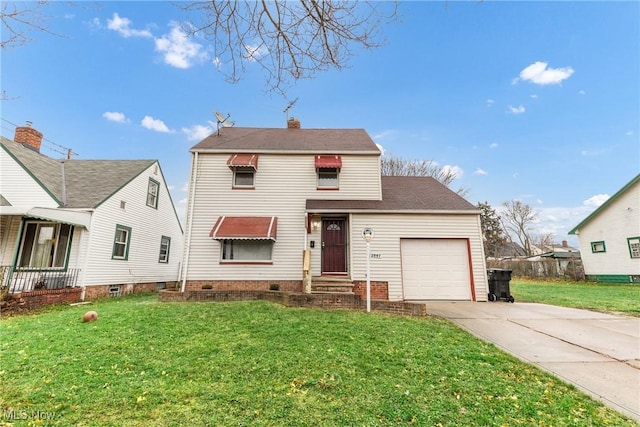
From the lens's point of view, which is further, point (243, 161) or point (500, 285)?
point (243, 161)

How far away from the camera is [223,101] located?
5.77 metres

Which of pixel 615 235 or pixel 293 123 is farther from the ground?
pixel 293 123

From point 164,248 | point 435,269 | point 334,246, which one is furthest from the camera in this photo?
point 164,248

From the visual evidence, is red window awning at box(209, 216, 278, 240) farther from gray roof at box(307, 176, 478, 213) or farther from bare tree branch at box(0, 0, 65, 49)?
bare tree branch at box(0, 0, 65, 49)

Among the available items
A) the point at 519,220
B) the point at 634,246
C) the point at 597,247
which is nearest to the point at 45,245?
the point at 634,246

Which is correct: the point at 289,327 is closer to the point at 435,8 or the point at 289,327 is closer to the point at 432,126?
the point at 435,8

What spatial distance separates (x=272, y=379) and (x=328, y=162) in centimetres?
965

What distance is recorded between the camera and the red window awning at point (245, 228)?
10727 millimetres

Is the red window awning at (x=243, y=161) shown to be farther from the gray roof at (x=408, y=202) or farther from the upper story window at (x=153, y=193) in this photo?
the upper story window at (x=153, y=193)

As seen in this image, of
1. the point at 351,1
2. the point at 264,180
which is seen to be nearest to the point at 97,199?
the point at 264,180

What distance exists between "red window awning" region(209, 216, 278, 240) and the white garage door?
542 centimetres

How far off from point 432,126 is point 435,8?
16810mm

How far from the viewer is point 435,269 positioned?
36.2ft

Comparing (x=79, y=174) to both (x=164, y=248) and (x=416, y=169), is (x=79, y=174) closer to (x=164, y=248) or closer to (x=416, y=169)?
(x=164, y=248)
